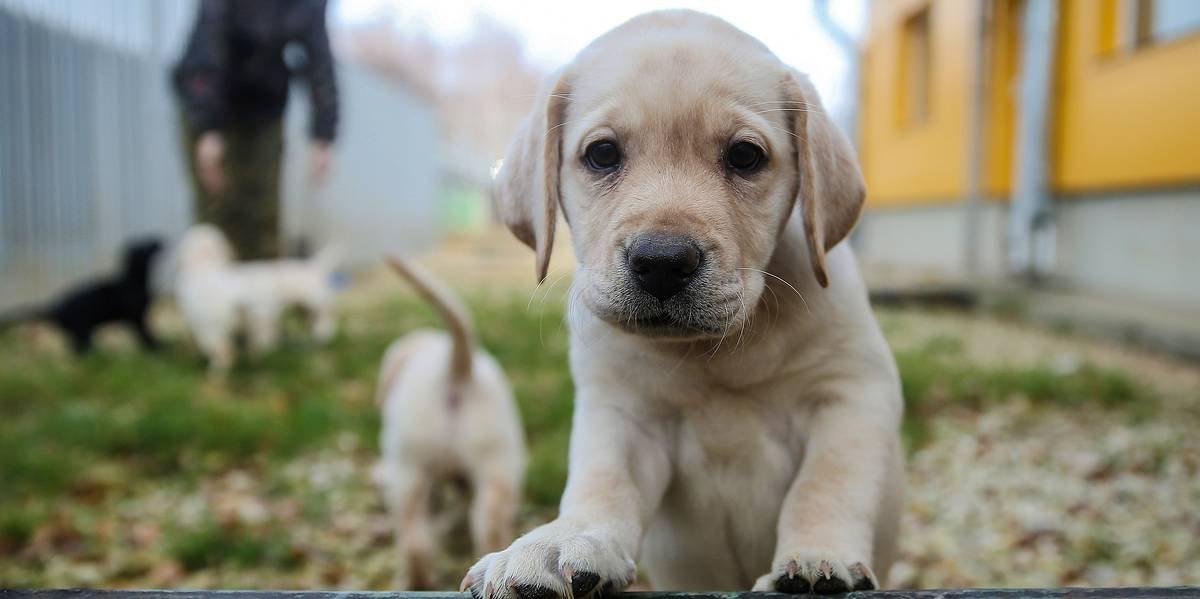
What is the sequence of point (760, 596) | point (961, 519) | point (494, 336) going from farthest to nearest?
point (494, 336), point (961, 519), point (760, 596)

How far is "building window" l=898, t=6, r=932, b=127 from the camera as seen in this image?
8523 millimetres

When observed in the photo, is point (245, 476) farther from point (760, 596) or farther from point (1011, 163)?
point (1011, 163)

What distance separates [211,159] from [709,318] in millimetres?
4124

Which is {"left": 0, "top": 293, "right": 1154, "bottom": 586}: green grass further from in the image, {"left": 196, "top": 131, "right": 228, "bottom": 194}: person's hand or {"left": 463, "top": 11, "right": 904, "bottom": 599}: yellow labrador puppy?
{"left": 463, "top": 11, "right": 904, "bottom": 599}: yellow labrador puppy

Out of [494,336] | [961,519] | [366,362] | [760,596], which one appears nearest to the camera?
[760,596]

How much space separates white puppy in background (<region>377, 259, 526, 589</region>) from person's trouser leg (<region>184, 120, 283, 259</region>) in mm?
2235

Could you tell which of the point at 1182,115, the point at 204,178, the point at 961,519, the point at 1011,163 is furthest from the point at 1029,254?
the point at 204,178

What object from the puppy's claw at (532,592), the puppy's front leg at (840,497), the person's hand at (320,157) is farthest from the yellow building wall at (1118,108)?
the puppy's claw at (532,592)

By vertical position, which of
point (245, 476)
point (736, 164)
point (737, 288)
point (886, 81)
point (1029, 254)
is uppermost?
point (886, 81)

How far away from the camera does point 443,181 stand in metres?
19.1

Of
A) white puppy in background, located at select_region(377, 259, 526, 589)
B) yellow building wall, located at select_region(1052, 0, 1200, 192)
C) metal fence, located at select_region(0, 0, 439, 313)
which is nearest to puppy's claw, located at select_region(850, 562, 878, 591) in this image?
white puppy in background, located at select_region(377, 259, 526, 589)

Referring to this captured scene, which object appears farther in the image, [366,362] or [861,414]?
[366,362]

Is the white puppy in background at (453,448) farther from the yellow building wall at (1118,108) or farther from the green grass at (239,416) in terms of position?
the yellow building wall at (1118,108)

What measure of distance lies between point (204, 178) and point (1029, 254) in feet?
22.2
